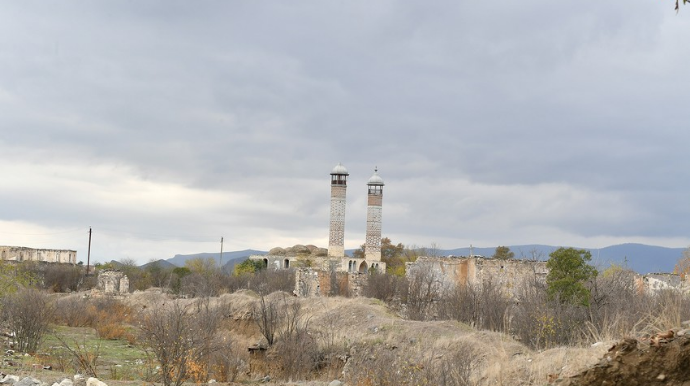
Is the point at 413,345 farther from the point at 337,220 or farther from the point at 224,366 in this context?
the point at 337,220

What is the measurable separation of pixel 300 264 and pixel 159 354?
163 feet

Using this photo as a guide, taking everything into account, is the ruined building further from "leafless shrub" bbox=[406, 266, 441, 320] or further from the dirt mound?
the dirt mound

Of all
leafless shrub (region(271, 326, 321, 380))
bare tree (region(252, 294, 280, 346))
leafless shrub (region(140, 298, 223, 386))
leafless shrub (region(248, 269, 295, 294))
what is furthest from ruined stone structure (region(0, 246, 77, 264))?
leafless shrub (region(140, 298, 223, 386))

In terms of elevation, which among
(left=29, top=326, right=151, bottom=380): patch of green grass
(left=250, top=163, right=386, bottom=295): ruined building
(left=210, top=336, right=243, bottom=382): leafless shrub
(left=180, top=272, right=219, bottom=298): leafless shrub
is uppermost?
(left=250, top=163, right=386, bottom=295): ruined building

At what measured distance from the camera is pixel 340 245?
6494 centimetres

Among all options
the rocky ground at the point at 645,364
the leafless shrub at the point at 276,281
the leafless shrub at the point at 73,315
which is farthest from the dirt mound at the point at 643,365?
the leafless shrub at the point at 276,281

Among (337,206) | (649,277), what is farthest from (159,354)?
(337,206)

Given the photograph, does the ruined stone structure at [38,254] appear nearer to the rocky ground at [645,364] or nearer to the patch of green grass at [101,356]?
the patch of green grass at [101,356]

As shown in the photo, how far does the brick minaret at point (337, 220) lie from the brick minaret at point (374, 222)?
2402 millimetres

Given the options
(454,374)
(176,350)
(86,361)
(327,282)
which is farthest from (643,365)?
(327,282)

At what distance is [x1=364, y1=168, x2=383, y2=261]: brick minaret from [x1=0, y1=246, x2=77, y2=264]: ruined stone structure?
1131 inches

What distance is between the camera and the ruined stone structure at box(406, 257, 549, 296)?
1065 inches

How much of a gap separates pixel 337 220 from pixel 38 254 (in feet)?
94.3

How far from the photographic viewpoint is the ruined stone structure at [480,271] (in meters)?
27.0
